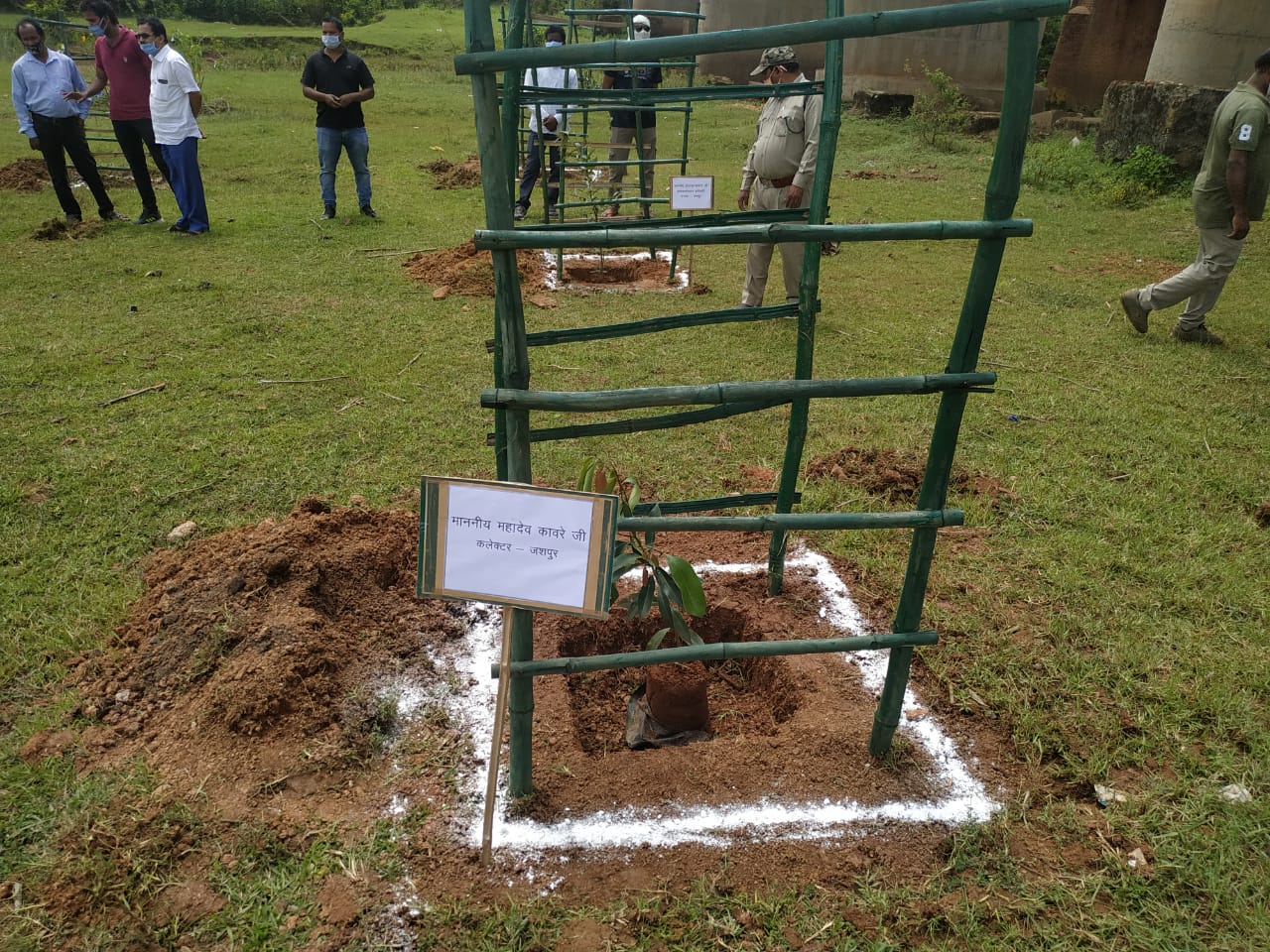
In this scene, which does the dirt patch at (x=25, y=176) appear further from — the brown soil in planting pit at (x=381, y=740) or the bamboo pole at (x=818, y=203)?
the bamboo pole at (x=818, y=203)

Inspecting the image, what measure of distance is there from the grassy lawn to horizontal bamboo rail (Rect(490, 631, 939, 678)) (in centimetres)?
49

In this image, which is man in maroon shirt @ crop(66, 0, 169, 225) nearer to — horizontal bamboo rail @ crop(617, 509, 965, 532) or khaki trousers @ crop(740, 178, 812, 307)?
khaki trousers @ crop(740, 178, 812, 307)

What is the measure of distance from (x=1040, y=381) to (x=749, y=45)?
389cm

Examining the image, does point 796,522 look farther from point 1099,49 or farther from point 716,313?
point 1099,49

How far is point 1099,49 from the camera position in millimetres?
11922

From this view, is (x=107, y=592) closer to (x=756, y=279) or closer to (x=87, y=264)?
(x=756, y=279)

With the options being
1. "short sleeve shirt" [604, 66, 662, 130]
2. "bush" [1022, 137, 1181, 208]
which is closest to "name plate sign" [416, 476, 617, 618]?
"short sleeve shirt" [604, 66, 662, 130]

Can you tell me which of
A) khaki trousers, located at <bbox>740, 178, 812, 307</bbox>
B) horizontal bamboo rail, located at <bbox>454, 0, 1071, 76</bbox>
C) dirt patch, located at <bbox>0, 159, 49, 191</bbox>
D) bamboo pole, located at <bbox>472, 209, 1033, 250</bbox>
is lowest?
dirt patch, located at <bbox>0, 159, 49, 191</bbox>

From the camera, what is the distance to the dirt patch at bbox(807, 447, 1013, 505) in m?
3.53

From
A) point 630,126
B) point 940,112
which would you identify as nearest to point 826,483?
point 630,126

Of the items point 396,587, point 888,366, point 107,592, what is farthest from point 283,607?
point 888,366

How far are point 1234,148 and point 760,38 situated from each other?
4605 millimetres

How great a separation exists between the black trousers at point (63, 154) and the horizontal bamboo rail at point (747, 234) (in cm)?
766

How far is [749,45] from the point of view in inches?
55.6
